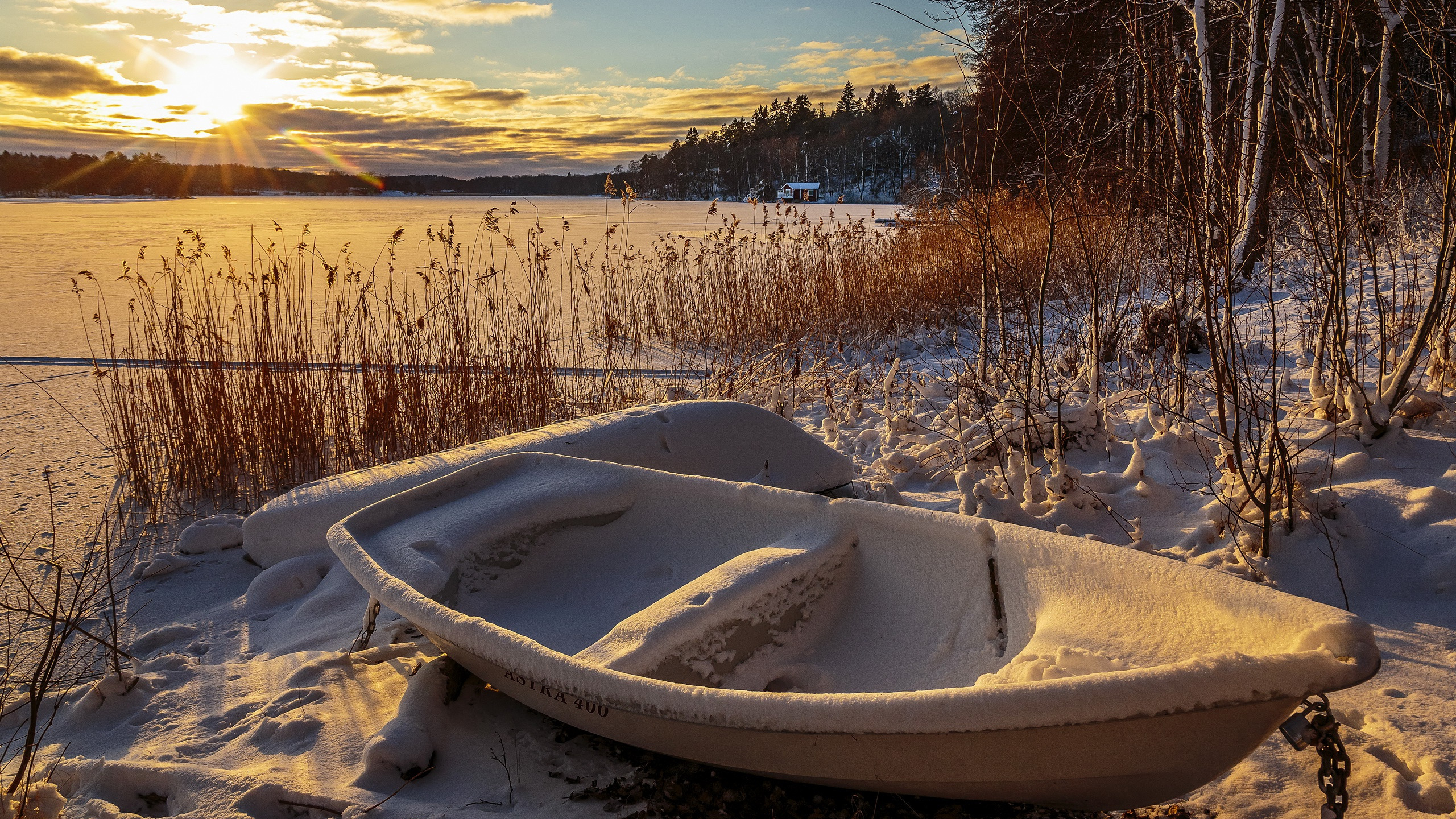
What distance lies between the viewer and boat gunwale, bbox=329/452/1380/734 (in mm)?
1185

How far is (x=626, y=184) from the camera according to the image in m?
5.29

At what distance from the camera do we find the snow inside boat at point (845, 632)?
124 cm

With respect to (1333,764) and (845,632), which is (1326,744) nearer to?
(1333,764)

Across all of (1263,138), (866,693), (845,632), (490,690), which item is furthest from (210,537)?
(1263,138)

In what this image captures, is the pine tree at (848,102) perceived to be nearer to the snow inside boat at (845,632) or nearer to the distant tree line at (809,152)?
the distant tree line at (809,152)

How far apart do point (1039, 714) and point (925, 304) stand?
6.67m

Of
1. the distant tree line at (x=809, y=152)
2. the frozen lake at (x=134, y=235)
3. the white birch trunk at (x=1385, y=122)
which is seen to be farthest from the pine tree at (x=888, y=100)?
the white birch trunk at (x=1385, y=122)

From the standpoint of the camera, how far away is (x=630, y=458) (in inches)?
129

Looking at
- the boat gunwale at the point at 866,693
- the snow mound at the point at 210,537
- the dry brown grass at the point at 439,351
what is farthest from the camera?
the dry brown grass at the point at 439,351

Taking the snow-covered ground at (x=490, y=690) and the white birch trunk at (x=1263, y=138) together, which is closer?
the snow-covered ground at (x=490, y=690)

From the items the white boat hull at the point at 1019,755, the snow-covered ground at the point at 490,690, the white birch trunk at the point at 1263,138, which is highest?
the white birch trunk at the point at 1263,138

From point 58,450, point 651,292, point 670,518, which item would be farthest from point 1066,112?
point 58,450

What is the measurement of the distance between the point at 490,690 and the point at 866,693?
3.77 ft

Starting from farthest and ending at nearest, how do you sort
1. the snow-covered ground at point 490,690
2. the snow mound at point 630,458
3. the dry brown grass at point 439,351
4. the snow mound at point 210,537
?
the dry brown grass at point 439,351
the snow mound at point 210,537
the snow mound at point 630,458
the snow-covered ground at point 490,690
